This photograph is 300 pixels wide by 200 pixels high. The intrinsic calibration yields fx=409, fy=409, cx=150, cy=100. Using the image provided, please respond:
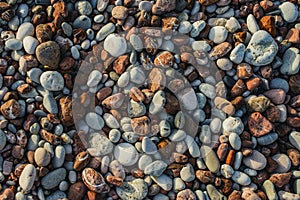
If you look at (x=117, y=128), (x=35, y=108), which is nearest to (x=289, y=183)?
(x=117, y=128)

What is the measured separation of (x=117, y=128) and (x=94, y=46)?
345 millimetres

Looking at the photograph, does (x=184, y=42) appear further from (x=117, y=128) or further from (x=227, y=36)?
(x=117, y=128)

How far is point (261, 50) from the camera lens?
1612 mm

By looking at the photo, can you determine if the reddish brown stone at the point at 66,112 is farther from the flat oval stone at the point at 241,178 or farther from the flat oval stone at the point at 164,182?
the flat oval stone at the point at 241,178

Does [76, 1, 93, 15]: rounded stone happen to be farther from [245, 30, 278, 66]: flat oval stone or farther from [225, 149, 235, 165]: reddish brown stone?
[225, 149, 235, 165]: reddish brown stone

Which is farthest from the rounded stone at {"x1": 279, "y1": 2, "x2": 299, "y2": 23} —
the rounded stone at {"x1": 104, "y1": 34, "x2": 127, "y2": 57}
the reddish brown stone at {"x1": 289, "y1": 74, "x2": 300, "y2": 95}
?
the rounded stone at {"x1": 104, "y1": 34, "x2": 127, "y2": 57}

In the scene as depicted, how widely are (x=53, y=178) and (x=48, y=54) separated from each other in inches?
18.7

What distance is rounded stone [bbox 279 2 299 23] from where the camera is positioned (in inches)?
66.5

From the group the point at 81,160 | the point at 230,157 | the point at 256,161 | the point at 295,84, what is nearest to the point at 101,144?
the point at 81,160

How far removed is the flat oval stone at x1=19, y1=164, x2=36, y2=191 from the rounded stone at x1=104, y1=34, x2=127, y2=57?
0.54 metres

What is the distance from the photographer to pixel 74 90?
63.2 inches

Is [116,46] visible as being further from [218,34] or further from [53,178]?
[53,178]

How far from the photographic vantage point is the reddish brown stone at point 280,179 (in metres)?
1.53

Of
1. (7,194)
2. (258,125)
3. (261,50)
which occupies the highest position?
(261,50)
